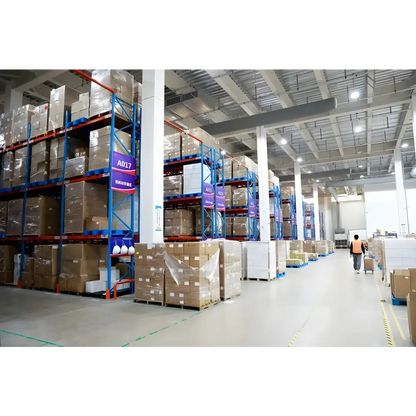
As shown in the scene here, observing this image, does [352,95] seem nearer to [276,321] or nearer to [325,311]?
[325,311]

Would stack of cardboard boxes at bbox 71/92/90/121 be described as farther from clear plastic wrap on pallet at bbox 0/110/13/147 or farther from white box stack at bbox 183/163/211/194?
white box stack at bbox 183/163/211/194

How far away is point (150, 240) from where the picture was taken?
599 cm

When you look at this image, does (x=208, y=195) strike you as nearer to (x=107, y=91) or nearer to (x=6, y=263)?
(x=107, y=91)

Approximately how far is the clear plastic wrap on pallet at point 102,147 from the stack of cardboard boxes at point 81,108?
0.63m

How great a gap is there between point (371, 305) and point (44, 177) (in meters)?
8.46

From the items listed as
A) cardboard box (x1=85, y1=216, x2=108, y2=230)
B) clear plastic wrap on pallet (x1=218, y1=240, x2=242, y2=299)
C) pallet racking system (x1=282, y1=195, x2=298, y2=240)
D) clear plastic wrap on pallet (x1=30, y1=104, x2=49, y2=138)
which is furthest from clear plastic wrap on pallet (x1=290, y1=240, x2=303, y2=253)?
clear plastic wrap on pallet (x1=30, y1=104, x2=49, y2=138)

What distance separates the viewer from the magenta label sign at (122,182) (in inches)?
248

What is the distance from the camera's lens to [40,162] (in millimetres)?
7914

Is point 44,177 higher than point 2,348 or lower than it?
higher

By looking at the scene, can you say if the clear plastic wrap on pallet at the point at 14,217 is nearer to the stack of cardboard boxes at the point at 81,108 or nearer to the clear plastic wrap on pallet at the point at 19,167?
the clear plastic wrap on pallet at the point at 19,167

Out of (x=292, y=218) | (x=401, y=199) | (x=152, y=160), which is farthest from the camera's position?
(x=292, y=218)

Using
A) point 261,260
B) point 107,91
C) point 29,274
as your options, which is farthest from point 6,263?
point 261,260

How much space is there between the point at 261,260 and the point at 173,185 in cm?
365

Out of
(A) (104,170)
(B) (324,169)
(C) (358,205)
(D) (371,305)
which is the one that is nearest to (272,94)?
(A) (104,170)
